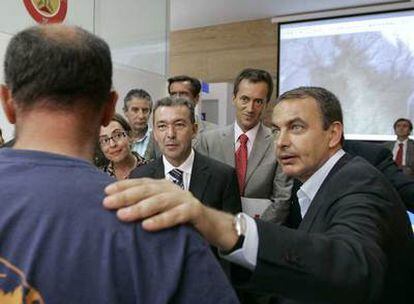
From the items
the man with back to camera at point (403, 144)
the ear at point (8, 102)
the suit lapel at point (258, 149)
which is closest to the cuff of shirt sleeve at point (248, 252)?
the ear at point (8, 102)

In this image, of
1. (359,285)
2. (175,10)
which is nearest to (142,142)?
(359,285)

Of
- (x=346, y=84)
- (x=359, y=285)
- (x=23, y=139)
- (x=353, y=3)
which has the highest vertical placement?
(x=353, y=3)

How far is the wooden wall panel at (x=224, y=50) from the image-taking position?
7.30m

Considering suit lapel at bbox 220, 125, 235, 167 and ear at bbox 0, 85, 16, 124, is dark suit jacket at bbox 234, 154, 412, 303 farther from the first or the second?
suit lapel at bbox 220, 125, 235, 167

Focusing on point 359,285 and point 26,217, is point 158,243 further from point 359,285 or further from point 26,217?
point 359,285

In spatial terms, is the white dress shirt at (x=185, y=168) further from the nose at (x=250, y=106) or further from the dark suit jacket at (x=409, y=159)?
the dark suit jacket at (x=409, y=159)

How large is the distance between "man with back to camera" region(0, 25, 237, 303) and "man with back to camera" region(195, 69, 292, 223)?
1682 mm

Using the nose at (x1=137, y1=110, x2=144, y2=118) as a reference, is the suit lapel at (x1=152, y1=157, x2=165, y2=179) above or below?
below

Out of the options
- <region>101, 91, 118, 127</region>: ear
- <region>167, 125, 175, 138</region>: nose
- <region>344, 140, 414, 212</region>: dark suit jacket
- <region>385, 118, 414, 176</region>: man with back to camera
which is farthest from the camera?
<region>385, 118, 414, 176</region>: man with back to camera

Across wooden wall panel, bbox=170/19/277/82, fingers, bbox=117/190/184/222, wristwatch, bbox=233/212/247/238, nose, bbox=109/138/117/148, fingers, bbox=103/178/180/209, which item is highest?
wooden wall panel, bbox=170/19/277/82

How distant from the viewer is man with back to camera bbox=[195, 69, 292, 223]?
238 centimetres

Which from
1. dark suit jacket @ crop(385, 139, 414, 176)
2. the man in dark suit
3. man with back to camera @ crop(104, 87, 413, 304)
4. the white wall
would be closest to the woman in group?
the man in dark suit

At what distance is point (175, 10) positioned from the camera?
6848 mm

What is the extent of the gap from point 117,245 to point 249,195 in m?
1.76
